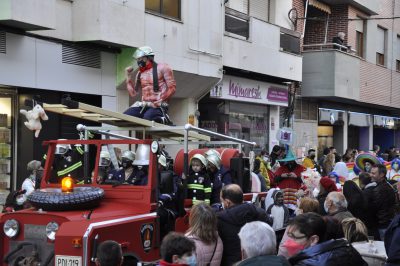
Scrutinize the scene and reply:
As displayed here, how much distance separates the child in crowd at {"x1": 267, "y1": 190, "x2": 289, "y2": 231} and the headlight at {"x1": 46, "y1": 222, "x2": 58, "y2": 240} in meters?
3.58

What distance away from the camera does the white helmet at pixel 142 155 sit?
6.87 metres

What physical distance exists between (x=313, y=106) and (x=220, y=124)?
6.70 metres

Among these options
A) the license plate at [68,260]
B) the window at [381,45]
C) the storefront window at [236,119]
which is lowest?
the license plate at [68,260]

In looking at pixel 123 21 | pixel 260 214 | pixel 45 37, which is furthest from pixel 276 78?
pixel 260 214

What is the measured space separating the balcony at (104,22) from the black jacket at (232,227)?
8.44m

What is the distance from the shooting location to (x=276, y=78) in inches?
855

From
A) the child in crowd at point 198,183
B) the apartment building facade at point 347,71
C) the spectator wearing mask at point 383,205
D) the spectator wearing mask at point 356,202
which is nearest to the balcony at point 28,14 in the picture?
the child in crowd at point 198,183

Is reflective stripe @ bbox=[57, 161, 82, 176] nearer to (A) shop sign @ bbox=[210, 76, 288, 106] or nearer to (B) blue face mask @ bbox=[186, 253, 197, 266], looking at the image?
(B) blue face mask @ bbox=[186, 253, 197, 266]

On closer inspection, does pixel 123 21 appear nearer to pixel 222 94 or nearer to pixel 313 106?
pixel 222 94

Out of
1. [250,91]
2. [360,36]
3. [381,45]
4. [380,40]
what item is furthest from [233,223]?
[381,45]

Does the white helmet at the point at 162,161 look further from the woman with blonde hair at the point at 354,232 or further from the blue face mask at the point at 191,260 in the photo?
the blue face mask at the point at 191,260

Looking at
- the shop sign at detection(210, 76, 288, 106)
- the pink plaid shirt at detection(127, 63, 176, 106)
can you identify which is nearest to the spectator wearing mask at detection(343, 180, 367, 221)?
the pink plaid shirt at detection(127, 63, 176, 106)

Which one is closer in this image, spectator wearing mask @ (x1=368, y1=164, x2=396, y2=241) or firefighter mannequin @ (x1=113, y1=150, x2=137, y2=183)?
firefighter mannequin @ (x1=113, y1=150, x2=137, y2=183)

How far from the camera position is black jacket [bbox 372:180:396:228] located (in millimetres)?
8133
